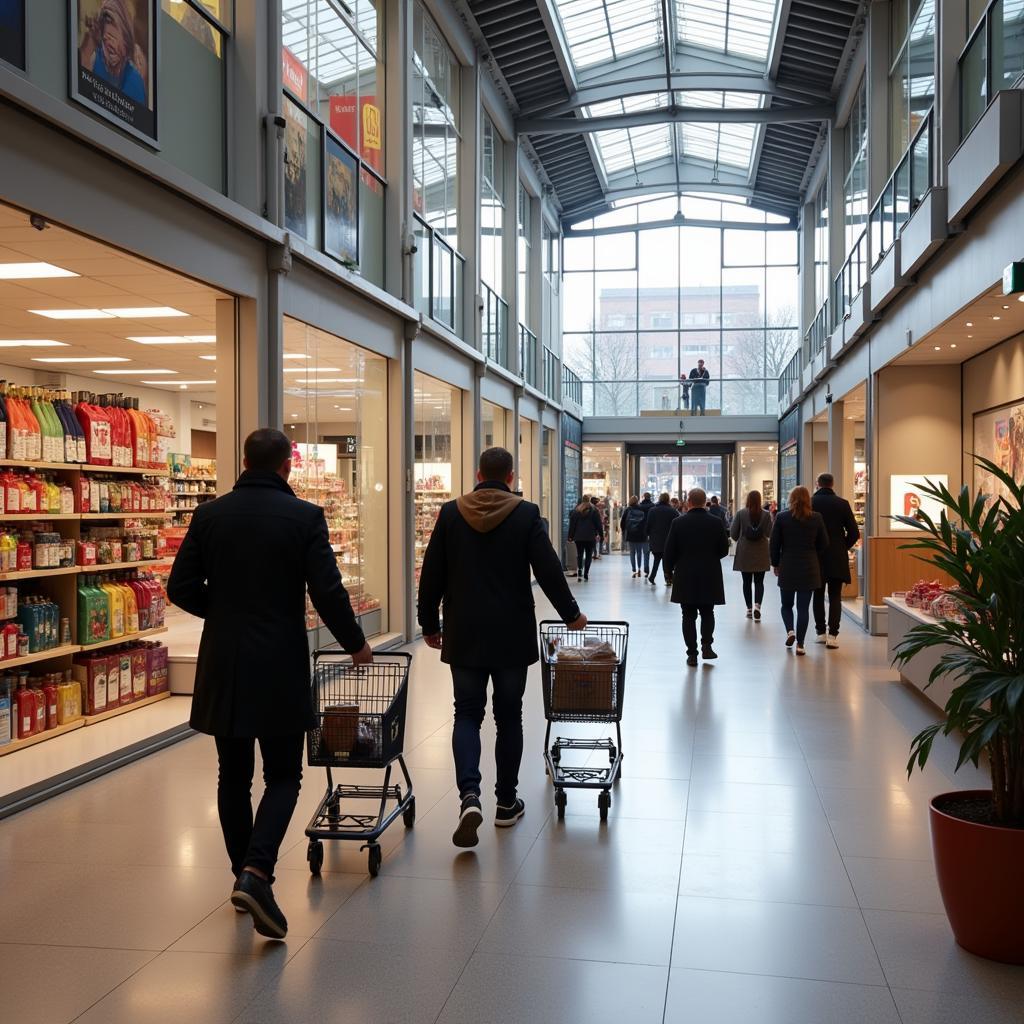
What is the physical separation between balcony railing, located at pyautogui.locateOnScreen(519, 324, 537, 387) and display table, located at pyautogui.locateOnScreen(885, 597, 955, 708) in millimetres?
12792

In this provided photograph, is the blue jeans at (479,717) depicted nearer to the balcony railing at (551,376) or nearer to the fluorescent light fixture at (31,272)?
the fluorescent light fixture at (31,272)

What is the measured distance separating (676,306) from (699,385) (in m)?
3.14

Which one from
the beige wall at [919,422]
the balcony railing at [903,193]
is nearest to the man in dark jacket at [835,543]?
the beige wall at [919,422]

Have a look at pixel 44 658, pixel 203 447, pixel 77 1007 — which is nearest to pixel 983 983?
pixel 77 1007

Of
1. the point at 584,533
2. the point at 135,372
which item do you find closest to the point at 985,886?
the point at 135,372

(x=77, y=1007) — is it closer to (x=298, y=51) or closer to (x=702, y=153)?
(x=298, y=51)

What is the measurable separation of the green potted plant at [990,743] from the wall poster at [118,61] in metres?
4.68

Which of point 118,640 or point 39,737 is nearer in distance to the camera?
point 39,737

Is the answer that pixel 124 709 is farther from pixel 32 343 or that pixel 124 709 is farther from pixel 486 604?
pixel 32 343

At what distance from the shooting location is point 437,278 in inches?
525

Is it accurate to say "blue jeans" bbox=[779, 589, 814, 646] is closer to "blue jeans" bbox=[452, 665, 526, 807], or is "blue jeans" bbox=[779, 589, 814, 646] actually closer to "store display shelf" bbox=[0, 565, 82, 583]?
"blue jeans" bbox=[452, 665, 526, 807]

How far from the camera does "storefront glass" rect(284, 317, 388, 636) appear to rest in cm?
894

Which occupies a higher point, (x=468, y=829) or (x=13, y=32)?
(x=13, y=32)

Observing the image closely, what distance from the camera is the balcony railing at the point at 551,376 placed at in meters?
24.0
